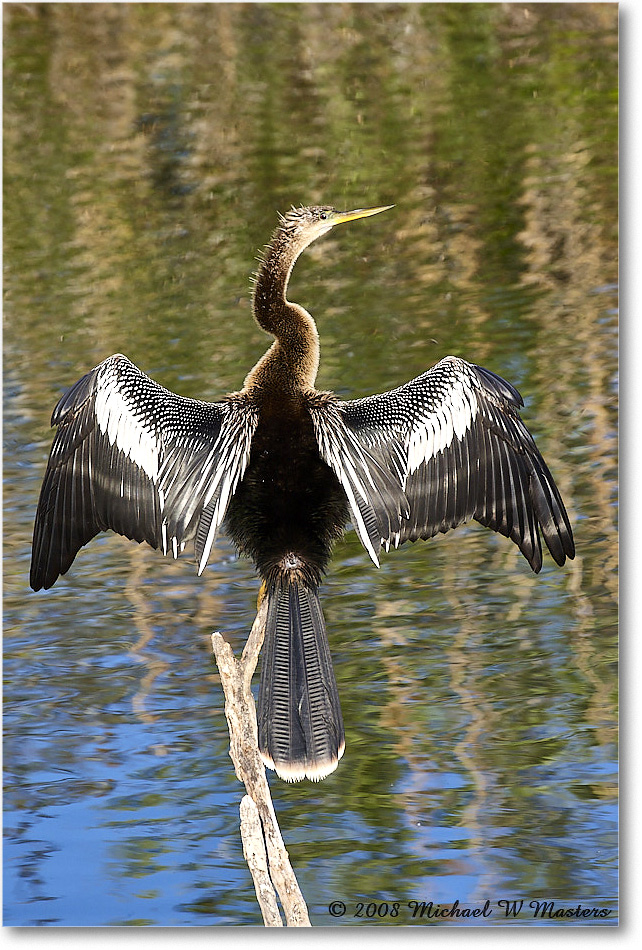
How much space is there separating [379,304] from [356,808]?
4.56ft

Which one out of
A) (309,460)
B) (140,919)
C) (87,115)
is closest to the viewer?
(309,460)

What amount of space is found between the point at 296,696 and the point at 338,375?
1128mm

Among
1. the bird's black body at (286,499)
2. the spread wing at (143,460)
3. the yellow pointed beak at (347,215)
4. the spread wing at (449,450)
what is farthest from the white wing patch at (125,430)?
the yellow pointed beak at (347,215)

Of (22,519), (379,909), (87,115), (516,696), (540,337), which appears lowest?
(379,909)

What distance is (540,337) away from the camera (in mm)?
3977

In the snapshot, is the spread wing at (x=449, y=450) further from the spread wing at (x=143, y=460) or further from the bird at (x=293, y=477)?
the spread wing at (x=143, y=460)

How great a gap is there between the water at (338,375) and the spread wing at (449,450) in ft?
1.19

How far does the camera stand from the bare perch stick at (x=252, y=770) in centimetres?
322

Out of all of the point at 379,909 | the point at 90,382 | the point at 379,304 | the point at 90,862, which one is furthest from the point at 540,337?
the point at 90,862

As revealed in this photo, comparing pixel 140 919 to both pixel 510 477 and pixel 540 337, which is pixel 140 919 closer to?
pixel 510 477

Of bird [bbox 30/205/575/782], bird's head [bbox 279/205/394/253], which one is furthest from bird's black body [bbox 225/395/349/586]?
bird's head [bbox 279/205/394/253]

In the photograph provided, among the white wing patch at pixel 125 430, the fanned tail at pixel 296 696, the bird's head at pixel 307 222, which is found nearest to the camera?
the fanned tail at pixel 296 696

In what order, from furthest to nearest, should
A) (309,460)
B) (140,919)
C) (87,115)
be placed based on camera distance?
(87,115) < (140,919) < (309,460)

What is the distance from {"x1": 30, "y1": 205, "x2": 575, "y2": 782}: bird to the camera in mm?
3207
